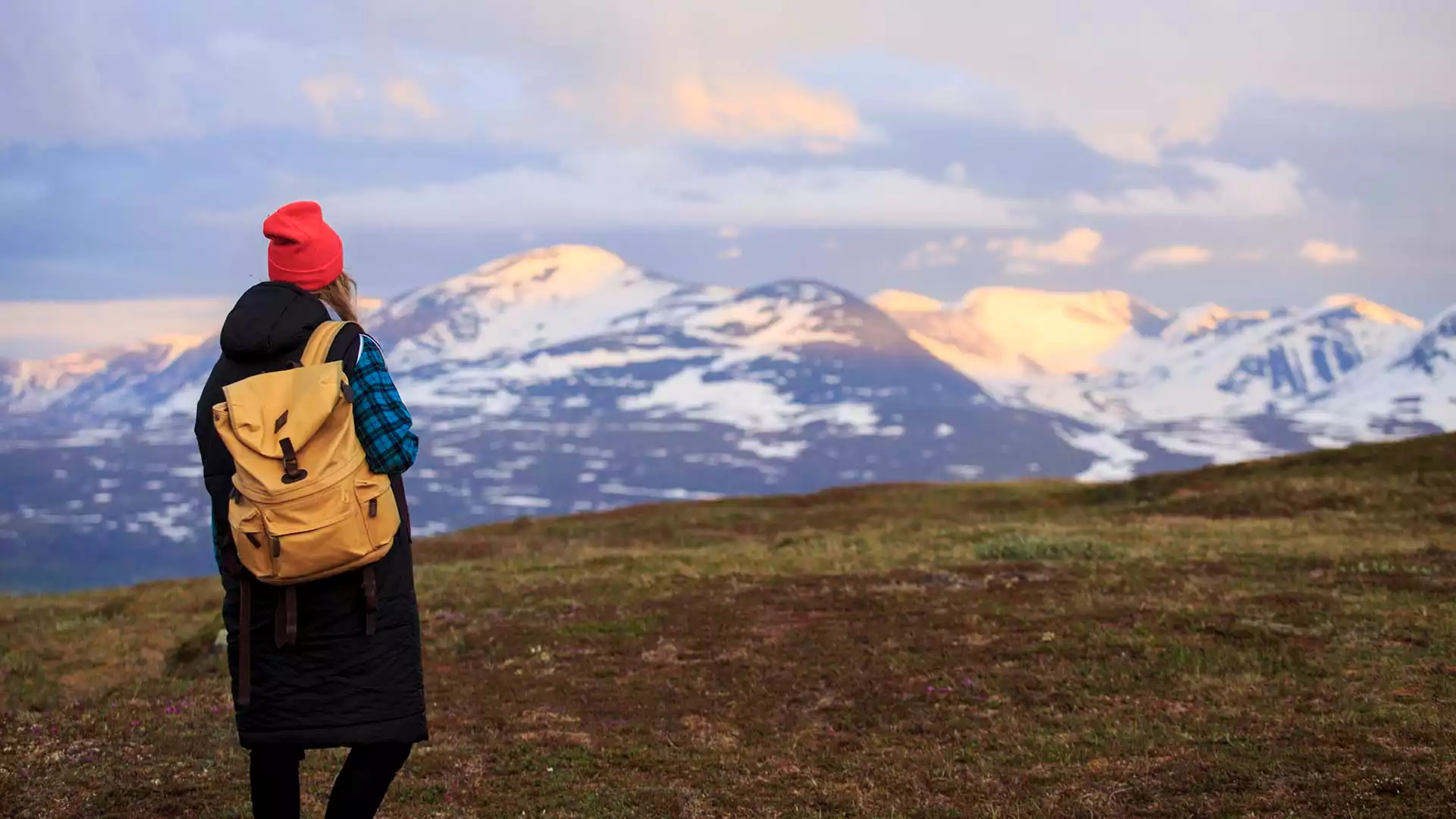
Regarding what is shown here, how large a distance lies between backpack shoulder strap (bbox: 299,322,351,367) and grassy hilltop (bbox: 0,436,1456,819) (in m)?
6.06

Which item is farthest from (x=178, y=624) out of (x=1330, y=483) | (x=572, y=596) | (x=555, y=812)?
(x=1330, y=483)

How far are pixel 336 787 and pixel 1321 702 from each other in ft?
37.2

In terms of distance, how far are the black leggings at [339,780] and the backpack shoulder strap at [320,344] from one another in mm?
2476

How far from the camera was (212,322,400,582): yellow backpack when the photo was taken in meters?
7.05

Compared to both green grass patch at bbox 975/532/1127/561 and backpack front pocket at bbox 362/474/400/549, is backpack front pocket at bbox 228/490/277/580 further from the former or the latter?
green grass patch at bbox 975/532/1127/561

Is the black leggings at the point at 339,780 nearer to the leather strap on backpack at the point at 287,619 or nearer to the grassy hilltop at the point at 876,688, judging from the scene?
the leather strap on backpack at the point at 287,619

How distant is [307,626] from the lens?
295 inches

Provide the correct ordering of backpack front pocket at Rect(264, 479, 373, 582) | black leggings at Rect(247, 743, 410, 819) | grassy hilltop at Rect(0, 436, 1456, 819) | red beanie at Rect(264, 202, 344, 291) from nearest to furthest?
backpack front pocket at Rect(264, 479, 373, 582) → black leggings at Rect(247, 743, 410, 819) → red beanie at Rect(264, 202, 344, 291) → grassy hilltop at Rect(0, 436, 1456, 819)

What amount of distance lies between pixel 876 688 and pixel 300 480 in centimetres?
1078

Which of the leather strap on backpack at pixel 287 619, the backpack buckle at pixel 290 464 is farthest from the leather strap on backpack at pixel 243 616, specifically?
the backpack buckle at pixel 290 464

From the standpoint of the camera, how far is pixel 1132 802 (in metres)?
11.2

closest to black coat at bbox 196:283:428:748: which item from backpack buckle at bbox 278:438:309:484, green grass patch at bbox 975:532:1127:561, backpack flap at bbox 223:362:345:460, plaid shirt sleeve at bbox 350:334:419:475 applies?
plaid shirt sleeve at bbox 350:334:419:475

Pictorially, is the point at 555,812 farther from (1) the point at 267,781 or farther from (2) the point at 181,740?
(2) the point at 181,740

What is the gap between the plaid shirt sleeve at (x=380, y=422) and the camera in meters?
7.32
